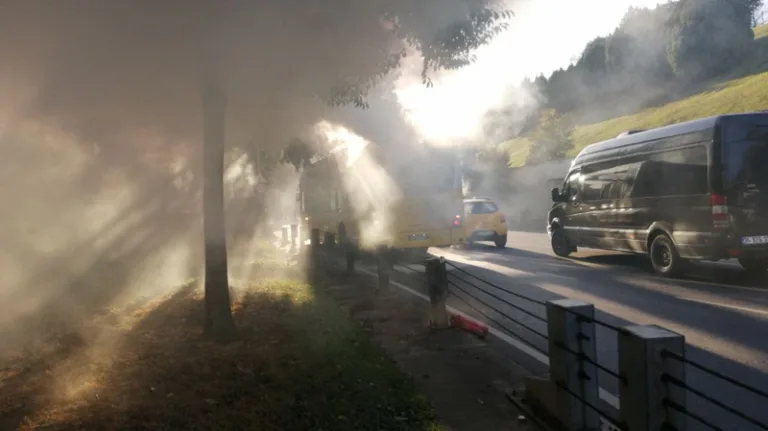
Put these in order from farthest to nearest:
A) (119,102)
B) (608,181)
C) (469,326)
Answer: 1. (608,181)
2. (119,102)
3. (469,326)

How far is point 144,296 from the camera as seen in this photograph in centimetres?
883

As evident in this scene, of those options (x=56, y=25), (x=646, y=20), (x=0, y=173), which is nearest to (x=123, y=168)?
(x=0, y=173)

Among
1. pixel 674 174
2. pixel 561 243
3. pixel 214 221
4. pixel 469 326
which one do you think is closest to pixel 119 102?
pixel 214 221

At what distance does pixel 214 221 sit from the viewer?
5695 millimetres

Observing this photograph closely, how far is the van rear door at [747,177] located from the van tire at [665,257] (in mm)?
1141

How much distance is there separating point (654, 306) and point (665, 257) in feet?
8.35

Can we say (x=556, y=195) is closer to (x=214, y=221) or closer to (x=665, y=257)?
(x=665, y=257)

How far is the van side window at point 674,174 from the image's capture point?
846 centimetres

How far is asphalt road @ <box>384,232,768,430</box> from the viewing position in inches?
179

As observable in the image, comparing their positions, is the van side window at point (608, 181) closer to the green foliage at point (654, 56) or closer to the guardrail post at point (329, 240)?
the guardrail post at point (329, 240)

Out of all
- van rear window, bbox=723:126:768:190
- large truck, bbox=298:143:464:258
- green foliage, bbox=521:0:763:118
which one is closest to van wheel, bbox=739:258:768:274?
van rear window, bbox=723:126:768:190

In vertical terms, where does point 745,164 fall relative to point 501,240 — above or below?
above

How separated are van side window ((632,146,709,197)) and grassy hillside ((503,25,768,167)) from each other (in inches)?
798

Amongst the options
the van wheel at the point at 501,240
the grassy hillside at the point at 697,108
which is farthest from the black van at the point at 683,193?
the grassy hillside at the point at 697,108
